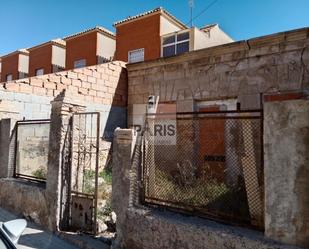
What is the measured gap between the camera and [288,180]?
330cm

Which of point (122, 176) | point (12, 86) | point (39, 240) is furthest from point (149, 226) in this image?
point (12, 86)

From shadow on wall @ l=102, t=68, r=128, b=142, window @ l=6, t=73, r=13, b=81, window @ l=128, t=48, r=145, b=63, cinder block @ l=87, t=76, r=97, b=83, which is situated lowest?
shadow on wall @ l=102, t=68, r=128, b=142

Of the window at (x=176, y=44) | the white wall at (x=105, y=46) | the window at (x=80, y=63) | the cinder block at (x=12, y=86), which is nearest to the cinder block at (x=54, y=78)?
the cinder block at (x=12, y=86)

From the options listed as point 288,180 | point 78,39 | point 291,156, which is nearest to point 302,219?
point 288,180

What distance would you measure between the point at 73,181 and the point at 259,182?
3689 mm

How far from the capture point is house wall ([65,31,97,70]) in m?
19.2

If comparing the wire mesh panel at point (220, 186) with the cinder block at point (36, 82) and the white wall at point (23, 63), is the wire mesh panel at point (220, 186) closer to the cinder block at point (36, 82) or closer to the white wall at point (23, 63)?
the cinder block at point (36, 82)

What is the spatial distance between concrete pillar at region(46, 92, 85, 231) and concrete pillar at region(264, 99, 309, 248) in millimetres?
3986

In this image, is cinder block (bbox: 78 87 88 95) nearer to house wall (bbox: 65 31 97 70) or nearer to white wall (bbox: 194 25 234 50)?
white wall (bbox: 194 25 234 50)

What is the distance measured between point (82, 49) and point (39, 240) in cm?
1625

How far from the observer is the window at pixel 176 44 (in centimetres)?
1507

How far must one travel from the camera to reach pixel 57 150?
6.03 metres

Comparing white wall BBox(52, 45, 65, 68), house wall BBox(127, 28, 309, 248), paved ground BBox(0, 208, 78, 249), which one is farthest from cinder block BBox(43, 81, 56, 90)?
white wall BBox(52, 45, 65, 68)

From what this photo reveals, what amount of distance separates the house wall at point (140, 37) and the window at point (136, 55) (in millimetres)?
199
